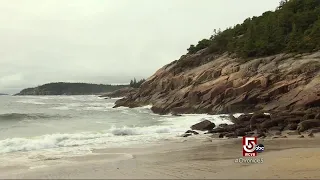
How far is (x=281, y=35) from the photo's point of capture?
48.9 metres

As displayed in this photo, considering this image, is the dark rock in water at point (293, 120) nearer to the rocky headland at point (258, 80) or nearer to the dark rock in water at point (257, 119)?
the rocky headland at point (258, 80)

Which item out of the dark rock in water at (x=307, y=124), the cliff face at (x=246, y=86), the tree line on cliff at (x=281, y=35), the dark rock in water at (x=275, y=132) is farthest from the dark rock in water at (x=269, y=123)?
the tree line on cliff at (x=281, y=35)

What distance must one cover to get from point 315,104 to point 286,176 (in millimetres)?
22520

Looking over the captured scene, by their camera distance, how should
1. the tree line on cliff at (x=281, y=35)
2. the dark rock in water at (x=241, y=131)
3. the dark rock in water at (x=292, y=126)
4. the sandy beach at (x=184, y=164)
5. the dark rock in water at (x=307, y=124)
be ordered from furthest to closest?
the tree line on cliff at (x=281, y=35) → the dark rock in water at (x=292, y=126) → the dark rock in water at (x=241, y=131) → the dark rock in water at (x=307, y=124) → the sandy beach at (x=184, y=164)

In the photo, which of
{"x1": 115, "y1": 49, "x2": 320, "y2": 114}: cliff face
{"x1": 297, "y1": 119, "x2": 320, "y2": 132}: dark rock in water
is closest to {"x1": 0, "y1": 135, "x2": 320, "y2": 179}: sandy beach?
Result: {"x1": 297, "y1": 119, "x2": 320, "y2": 132}: dark rock in water

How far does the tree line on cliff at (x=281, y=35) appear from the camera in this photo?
145 ft

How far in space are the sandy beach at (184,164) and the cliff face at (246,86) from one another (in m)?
16.6

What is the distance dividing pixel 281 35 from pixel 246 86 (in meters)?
14.8

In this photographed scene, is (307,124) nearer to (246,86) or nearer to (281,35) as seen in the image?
(246,86)

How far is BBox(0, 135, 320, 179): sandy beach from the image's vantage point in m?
11.0

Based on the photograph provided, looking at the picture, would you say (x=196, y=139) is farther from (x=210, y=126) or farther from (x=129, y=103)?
(x=129, y=103)

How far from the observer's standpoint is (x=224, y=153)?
50.4ft

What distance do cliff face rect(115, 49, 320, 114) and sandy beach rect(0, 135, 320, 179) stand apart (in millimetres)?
16576

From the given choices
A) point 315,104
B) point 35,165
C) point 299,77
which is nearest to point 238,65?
point 299,77
